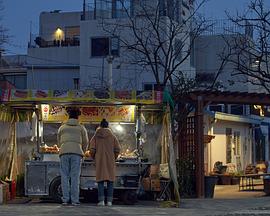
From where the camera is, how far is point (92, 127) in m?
16.5

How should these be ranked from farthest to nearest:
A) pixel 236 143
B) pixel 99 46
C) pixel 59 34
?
pixel 59 34 → pixel 99 46 → pixel 236 143

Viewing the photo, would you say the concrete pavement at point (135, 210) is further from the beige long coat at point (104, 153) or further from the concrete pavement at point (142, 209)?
the beige long coat at point (104, 153)

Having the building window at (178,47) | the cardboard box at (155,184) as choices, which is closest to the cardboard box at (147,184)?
the cardboard box at (155,184)

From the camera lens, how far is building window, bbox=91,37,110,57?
119 ft

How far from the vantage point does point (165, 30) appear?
1111 inches

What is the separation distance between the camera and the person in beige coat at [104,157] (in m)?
13.3

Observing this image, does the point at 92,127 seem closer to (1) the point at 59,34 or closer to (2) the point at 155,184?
(2) the point at 155,184

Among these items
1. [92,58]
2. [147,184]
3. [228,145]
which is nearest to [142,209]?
[147,184]

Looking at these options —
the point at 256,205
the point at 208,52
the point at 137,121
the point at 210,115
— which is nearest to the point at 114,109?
the point at 137,121

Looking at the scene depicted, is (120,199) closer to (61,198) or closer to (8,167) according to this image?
(61,198)

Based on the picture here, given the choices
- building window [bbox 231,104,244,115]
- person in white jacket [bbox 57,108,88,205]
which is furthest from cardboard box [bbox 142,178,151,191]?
building window [bbox 231,104,244,115]

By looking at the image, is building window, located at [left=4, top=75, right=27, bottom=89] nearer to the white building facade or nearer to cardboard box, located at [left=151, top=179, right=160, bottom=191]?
the white building facade

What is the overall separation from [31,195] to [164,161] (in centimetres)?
347

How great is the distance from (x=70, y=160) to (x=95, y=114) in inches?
124
